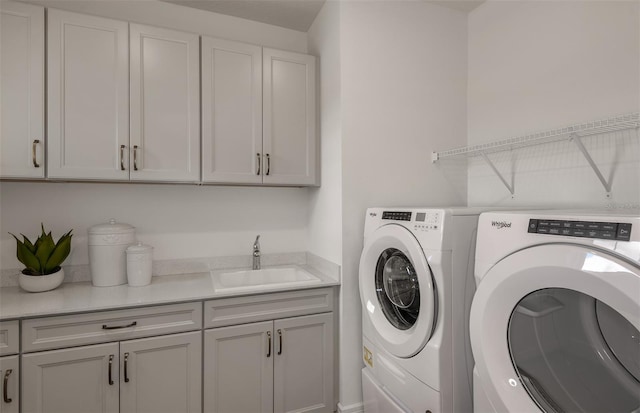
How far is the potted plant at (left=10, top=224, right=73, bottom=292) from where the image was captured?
1691 millimetres

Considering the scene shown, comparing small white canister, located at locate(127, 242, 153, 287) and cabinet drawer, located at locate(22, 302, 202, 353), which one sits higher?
small white canister, located at locate(127, 242, 153, 287)

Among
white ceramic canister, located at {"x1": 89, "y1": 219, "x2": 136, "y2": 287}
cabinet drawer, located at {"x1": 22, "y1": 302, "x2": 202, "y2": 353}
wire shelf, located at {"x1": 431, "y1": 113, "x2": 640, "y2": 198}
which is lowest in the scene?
cabinet drawer, located at {"x1": 22, "y1": 302, "x2": 202, "y2": 353}

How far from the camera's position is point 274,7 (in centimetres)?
221

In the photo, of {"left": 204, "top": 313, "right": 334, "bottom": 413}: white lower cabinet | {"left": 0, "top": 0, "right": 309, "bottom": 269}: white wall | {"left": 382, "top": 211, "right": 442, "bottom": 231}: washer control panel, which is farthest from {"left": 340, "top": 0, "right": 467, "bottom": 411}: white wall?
{"left": 0, "top": 0, "right": 309, "bottom": 269}: white wall

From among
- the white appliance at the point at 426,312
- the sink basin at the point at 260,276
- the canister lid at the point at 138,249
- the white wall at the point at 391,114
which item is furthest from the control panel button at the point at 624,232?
the canister lid at the point at 138,249

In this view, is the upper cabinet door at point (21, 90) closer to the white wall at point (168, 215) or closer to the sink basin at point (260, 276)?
the white wall at point (168, 215)

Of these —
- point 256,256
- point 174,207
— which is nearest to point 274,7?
point 174,207

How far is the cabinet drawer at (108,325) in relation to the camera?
144 centimetres

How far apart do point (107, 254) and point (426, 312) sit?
1.74m

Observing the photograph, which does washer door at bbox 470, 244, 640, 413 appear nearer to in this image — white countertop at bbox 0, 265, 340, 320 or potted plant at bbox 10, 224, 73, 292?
white countertop at bbox 0, 265, 340, 320

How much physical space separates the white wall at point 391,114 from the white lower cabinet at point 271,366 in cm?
13

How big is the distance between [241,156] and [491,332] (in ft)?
5.34

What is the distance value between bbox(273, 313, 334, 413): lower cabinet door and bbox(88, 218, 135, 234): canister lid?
3.45 feet

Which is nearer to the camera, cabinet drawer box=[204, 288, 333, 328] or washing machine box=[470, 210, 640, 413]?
washing machine box=[470, 210, 640, 413]
